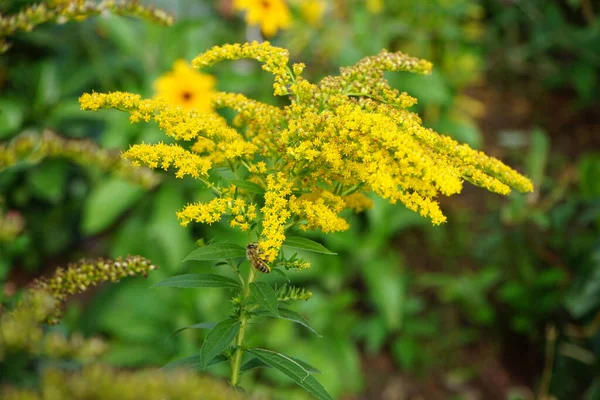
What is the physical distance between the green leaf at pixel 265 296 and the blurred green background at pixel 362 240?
2395 mm

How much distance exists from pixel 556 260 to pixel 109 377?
12.5 ft

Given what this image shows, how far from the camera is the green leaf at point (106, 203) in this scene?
14.1ft

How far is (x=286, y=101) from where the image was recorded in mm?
4773

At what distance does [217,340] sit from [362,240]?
3.15 meters

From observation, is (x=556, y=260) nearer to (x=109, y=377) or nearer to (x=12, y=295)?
(x=12, y=295)

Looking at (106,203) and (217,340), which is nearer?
(217,340)

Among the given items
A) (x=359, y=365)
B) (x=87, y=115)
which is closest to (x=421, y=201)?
(x=359, y=365)

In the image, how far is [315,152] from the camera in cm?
146

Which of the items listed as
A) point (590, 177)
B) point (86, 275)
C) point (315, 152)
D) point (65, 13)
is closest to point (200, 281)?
point (86, 275)

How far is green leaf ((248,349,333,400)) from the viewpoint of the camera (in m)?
1.47

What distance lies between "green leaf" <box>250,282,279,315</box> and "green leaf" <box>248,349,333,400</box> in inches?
5.1

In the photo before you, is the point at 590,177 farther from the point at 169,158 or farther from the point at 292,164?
the point at 169,158

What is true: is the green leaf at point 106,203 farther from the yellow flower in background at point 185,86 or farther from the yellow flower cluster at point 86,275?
the yellow flower cluster at point 86,275

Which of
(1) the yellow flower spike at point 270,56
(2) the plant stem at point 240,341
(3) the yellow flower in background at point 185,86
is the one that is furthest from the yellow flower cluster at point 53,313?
(3) the yellow flower in background at point 185,86
